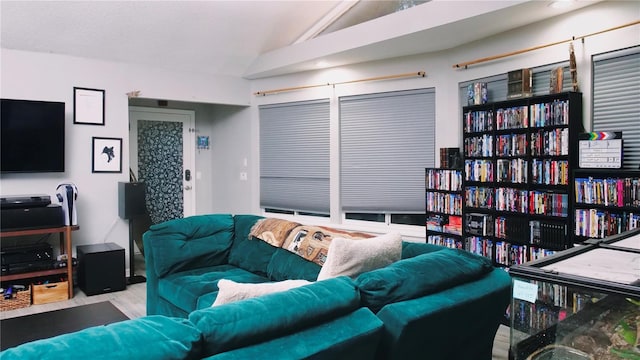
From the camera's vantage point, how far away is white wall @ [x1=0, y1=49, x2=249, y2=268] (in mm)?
4539

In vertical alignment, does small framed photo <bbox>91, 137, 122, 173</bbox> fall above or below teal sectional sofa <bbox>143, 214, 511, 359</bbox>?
above

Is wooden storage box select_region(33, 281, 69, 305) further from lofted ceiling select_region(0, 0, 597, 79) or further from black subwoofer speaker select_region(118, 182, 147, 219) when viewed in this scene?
lofted ceiling select_region(0, 0, 597, 79)

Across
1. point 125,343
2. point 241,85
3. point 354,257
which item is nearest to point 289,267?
point 354,257

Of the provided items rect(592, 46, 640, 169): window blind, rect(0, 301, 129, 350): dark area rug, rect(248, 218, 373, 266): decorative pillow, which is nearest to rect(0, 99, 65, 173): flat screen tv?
rect(0, 301, 129, 350): dark area rug

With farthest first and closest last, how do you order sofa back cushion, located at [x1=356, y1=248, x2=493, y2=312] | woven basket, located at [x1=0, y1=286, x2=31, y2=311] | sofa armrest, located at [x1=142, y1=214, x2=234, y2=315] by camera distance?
woven basket, located at [x1=0, y1=286, x2=31, y2=311] < sofa armrest, located at [x1=142, y1=214, x2=234, y2=315] < sofa back cushion, located at [x1=356, y1=248, x2=493, y2=312]

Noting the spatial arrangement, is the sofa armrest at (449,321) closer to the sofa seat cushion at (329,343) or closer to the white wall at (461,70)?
the sofa seat cushion at (329,343)

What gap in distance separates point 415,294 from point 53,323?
2.08 metres

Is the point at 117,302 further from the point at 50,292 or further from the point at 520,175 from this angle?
the point at 520,175

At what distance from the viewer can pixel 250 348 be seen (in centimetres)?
132

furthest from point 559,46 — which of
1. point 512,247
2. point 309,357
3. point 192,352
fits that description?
point 192,352

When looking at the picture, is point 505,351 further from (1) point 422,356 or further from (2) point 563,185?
(1) point 422,356

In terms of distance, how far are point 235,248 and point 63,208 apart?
1950mm

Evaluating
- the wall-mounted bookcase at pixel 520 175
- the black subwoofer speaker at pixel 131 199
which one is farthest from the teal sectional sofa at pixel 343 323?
the black subwoofer speaker at pixel 131 199

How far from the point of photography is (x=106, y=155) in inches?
198
